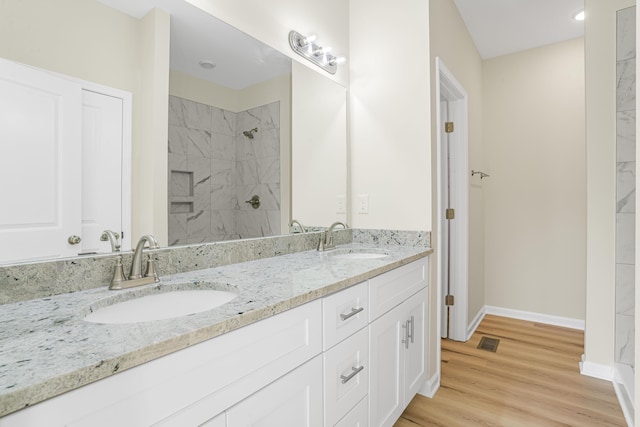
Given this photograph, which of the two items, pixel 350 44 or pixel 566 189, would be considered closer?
pixel 350 44

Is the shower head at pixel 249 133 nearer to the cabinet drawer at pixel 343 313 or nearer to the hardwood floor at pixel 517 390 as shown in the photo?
the cabinet drawer at pixel 343 313

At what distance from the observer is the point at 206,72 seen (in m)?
1.37

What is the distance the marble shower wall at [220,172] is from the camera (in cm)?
125

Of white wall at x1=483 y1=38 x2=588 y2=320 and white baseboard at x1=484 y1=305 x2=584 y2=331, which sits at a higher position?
white wall at x1=483 y1=38 x2=588 y2=320

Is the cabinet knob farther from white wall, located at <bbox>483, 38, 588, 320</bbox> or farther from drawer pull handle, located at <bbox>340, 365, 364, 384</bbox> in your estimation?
white wall, located at <bbox>483, 38, 588, 320</bbox>

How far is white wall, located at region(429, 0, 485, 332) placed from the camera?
2029 mm

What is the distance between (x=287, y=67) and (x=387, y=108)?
69 cm

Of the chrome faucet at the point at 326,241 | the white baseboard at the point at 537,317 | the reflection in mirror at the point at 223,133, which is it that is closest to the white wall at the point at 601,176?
the white baseboard at the point at 537,317

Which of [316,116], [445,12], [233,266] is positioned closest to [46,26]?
[233,266]

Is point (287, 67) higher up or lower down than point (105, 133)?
higher up

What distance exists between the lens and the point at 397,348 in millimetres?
1542

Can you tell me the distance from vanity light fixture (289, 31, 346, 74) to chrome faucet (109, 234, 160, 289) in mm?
1298

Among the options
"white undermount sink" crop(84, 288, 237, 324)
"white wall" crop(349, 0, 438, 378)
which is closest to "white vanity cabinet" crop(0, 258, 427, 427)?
"white undermount sink" crop(84, 288, 237, 324)

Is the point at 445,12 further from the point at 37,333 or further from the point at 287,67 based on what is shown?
the point at 37,333
